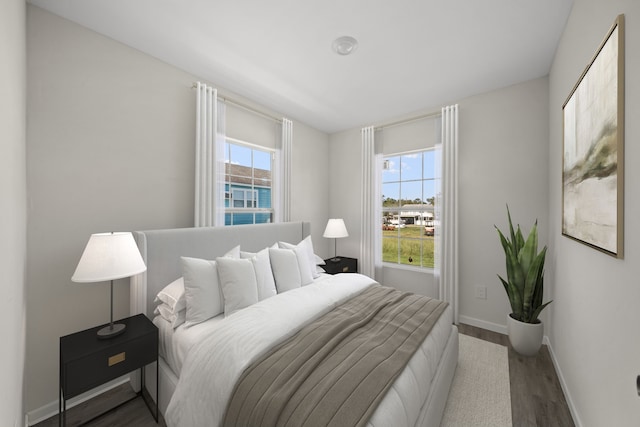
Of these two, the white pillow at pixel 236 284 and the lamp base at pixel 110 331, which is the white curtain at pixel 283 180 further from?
the lamp base at pixel 110 331

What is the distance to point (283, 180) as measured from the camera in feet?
11.3

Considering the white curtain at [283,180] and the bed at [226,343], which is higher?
the white curtain at [283,180]

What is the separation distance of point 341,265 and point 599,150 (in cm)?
285

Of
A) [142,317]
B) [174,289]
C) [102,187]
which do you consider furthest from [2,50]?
[142,317]

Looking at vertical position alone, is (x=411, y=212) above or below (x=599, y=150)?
below

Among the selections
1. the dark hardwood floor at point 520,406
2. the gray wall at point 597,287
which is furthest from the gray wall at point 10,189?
the gray wall at point 597,287

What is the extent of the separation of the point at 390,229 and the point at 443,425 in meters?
2.53

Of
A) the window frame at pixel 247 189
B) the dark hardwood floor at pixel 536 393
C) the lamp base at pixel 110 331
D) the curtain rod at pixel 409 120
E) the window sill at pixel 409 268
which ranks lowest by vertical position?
the dark hardwood floor at pixel 536 393

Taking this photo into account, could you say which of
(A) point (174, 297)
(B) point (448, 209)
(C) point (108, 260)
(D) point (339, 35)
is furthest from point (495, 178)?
(C) point (108, 260)

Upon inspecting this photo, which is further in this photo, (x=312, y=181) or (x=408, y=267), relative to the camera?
(x=312, y=181)

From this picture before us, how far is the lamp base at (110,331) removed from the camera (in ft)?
5.24

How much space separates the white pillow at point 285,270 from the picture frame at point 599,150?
6.74ft

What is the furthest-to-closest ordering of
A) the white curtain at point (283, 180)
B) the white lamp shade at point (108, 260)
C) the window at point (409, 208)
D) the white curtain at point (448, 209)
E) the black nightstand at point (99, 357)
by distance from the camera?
the window at point (409, 208), the white curtain at point (283, 180), the white curtain at point (448, 209), the white lamp shade at point (108, 260), the black nightstand at point (99, 357)

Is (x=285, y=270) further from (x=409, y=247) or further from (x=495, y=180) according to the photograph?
(x=495, y=180)
